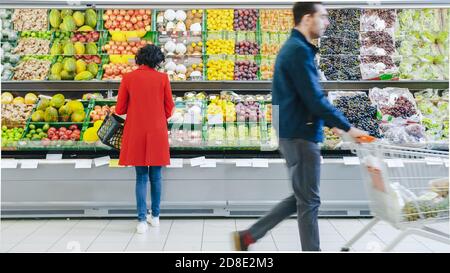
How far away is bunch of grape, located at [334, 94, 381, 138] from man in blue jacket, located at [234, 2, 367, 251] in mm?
2053

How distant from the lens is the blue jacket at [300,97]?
2.78 meters

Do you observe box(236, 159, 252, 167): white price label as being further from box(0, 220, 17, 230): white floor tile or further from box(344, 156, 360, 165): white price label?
box(0, 220, 17, 230): white floor tile

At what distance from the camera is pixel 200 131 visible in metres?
4.79

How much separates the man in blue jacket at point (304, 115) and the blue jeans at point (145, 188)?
1.58 m

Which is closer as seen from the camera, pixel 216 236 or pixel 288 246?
pixel 288 246

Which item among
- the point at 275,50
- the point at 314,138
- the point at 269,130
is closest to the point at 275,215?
the point at 314,138

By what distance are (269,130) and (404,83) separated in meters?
1.49

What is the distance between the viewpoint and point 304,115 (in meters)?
2.87

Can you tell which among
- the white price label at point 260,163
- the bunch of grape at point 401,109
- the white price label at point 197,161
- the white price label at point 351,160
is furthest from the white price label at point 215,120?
the bunch of grape at point 401,109

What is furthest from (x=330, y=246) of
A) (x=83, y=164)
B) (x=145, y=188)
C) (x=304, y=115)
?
(x=83, y=164)

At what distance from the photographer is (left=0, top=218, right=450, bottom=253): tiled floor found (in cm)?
368

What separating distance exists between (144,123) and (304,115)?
5.56 ft

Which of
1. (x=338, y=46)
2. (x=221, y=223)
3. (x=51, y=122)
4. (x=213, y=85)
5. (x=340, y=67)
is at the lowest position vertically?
(x=221, y=223)

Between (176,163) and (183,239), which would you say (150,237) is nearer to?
(183,239)
